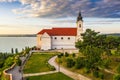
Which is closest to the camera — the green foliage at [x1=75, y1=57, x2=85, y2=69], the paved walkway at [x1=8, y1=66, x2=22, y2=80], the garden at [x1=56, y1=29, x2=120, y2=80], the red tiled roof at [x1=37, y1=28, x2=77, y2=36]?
the paved walkway at [x1=8, y1=66, x2=22, y2=80]

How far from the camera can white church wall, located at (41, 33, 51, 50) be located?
79.8m

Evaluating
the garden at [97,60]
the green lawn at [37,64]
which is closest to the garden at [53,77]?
the garden at [97,60]

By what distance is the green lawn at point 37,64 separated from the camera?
55.8 meters

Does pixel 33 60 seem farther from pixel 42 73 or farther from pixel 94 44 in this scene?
pixel 94 44

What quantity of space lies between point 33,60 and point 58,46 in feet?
60.4

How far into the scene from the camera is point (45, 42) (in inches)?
3147

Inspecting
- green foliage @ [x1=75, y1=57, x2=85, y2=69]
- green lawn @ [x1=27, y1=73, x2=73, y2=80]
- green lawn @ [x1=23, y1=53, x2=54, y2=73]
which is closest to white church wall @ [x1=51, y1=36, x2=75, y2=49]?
green lawn @ [x1=23, y1=53, x2=54, y2=73]

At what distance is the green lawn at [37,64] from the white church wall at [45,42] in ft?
29.5

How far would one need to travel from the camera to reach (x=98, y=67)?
52000mm

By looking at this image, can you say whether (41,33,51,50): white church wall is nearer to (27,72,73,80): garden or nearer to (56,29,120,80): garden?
(56,29,120,80): garden

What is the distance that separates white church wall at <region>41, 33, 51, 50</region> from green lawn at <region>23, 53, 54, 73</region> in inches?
354

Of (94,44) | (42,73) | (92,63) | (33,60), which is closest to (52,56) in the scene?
(33,60)

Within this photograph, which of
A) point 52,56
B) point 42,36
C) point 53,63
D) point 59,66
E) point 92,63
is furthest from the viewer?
point 42,36

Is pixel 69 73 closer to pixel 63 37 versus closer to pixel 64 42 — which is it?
pixel 64 42
